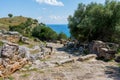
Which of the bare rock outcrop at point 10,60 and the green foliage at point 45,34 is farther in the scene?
the green foliage at point 45,34

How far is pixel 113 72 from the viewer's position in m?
14.4

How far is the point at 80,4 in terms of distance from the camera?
104 ft

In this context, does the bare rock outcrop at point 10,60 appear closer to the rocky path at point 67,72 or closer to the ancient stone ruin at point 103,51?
the rocky path at point 67,72

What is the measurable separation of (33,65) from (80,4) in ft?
58.5

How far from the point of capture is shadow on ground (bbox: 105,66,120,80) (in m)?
13.2

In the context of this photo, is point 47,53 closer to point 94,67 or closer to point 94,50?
point 94,50

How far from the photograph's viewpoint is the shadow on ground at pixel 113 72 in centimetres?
1321

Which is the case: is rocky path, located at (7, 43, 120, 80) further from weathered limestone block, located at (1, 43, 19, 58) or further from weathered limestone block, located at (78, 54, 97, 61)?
weathered limestone block, located at (78, 54, 97, 61)

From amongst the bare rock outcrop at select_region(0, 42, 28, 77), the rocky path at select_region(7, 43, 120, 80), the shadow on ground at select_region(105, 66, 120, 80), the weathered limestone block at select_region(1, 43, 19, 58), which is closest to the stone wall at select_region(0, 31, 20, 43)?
the rocky path at select_region(7, 43, 120, 80)

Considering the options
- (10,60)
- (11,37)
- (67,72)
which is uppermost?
(11,37)

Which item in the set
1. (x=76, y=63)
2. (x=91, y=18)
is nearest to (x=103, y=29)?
(x=91, y=18)

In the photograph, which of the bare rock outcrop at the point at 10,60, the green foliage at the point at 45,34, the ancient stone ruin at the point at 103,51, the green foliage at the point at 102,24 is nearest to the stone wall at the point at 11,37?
the green foliage at the point at 102,24

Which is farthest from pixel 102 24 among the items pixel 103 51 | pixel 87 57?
pixel 87 57

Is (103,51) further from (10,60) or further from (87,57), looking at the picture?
(10,60)
